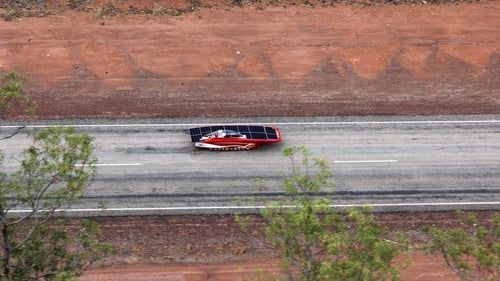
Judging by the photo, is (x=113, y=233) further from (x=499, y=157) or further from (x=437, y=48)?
(x=437, y=48)

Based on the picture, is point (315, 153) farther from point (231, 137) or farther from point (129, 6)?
point (129, 6)

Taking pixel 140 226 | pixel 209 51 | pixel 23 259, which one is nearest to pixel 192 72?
pixel 209 51

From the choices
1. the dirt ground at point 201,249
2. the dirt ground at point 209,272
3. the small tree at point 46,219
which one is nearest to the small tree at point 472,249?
the dirt ground at point 209,272

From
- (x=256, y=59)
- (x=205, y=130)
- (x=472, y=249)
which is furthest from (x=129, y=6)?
(x=472, y=249)

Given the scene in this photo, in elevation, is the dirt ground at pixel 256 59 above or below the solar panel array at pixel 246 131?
above

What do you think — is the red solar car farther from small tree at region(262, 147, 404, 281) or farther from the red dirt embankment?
small tree at region(262, 147, 404, 281)

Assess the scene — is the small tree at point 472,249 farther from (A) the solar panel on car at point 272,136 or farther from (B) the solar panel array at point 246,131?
(B) the solar panel array at point 246,131
